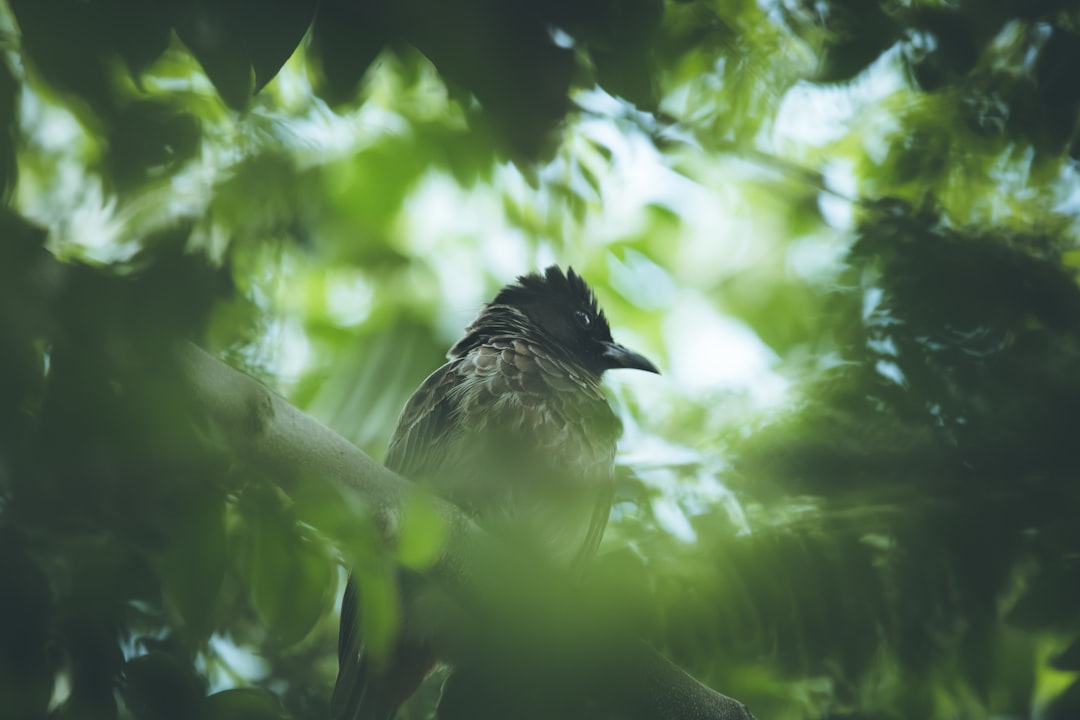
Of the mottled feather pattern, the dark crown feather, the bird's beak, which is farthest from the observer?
the dark crown feather

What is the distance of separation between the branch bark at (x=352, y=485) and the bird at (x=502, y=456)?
0.64m

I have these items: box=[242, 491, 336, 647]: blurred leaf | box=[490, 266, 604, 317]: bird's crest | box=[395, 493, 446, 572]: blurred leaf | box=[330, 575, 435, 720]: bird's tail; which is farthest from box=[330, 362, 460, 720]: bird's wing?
box=[395, 493, 446, 572]: blurred leaf

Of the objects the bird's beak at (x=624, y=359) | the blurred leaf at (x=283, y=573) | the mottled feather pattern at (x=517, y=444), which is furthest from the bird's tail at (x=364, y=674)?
the bird's beak at (x=624, y=359)

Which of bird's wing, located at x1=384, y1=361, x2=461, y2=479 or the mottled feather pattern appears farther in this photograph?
bird's wing, located at x1=384, y1=361, x2=461, y2=479

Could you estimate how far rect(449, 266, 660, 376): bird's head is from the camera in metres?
4.96

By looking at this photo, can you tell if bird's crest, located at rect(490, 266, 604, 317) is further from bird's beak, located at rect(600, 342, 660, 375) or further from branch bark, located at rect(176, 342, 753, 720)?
branch bark, located at rect(176, 342, 753, 720)

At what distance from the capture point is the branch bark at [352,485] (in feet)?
6.86

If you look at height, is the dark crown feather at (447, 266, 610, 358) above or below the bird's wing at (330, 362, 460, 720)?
above

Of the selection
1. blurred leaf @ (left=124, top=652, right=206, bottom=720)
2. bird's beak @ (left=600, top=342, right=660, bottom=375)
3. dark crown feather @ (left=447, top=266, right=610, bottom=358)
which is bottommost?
blurred leaf @ (left=124, top=652, right=206, bottom=720)

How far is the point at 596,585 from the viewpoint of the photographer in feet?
10.0

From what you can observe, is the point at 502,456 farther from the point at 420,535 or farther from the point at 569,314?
the point at 420,535

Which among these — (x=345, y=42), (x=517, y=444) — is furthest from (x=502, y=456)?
(x=345, y=42)

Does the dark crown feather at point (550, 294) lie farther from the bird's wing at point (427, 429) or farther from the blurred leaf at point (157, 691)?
the blurred leaf at point (157, 691)

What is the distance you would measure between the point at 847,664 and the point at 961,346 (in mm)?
1110
